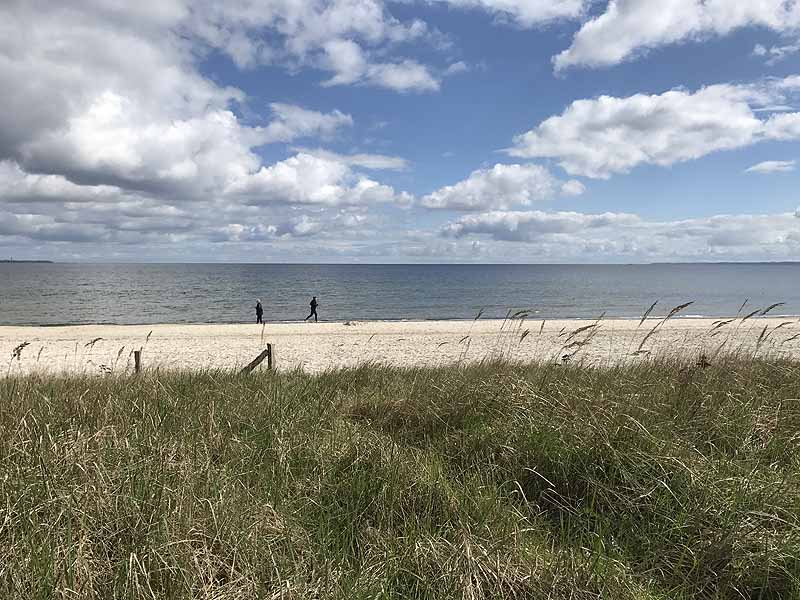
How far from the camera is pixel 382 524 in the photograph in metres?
2.98

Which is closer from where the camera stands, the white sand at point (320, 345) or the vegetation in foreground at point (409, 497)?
the vegetation in foreground at point (409, 497)

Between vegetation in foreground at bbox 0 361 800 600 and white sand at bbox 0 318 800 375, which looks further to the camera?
white sand at bbox 0 318 800 375

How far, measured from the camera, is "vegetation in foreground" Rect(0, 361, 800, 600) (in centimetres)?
238

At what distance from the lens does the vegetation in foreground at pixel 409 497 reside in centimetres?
238

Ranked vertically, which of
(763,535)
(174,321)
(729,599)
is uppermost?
(763,535)

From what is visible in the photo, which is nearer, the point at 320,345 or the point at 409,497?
the point at 409,497

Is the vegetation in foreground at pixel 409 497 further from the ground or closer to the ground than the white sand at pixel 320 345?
further from the ground

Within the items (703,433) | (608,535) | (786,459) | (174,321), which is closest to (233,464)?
(608,535)

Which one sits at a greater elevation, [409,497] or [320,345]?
[409,497]

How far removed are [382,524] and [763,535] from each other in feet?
6.79

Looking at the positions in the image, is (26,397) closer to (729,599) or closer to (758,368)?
(729,599)

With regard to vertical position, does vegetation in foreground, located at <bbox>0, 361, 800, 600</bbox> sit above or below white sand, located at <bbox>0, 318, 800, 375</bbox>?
above

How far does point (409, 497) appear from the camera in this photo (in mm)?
3154

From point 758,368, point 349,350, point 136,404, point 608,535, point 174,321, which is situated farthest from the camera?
point 174,321
